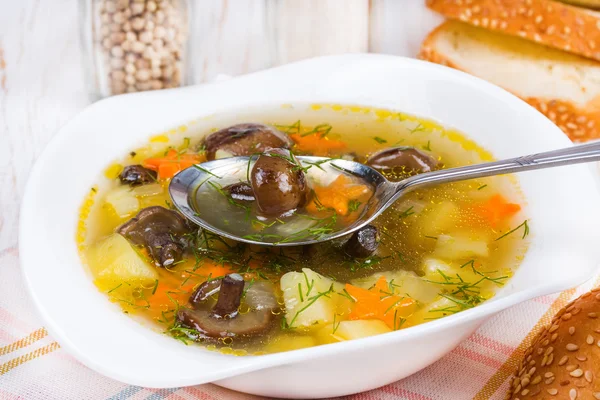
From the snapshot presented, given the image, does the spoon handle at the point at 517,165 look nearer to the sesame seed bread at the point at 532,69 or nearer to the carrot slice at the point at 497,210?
the carrot slice at the point at 497,210

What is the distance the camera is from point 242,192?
2.92 meters

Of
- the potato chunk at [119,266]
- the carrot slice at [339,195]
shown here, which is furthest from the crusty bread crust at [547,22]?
the potato chunk at [119,266]

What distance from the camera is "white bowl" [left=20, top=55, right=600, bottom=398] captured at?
2.07 metres

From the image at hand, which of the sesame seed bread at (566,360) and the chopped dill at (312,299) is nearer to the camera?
the sesame seed bread at (566,360)

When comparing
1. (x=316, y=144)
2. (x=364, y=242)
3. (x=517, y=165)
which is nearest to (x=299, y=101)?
(x=316, y=144)

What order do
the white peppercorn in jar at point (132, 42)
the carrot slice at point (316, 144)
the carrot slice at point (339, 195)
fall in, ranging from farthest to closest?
the white peppercorn in jar at point (132, 42), the carrot slice at point (316, 144), the carrot slice at point (339, 195)

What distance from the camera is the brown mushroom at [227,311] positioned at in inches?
93.4

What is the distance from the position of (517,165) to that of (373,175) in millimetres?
653

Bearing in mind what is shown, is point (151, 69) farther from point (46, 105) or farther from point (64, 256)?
point (64, 256)

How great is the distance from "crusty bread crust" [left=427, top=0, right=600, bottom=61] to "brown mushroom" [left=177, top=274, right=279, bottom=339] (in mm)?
2967

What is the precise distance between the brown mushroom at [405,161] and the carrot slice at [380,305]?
81 cm

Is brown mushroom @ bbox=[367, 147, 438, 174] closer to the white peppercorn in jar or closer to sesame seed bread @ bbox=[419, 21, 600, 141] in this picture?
sesame seed bread @ bbox=[419, 21, 600, 141]

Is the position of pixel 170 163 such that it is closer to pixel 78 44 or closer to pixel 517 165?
pixel 517 165

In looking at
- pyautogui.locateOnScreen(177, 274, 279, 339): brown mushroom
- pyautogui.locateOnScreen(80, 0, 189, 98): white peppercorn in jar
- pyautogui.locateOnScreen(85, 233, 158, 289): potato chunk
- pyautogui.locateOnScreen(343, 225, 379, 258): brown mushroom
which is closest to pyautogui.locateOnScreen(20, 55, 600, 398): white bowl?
pyautogui.locateOnScreen(85, 233, 158, 289): potato chunk
